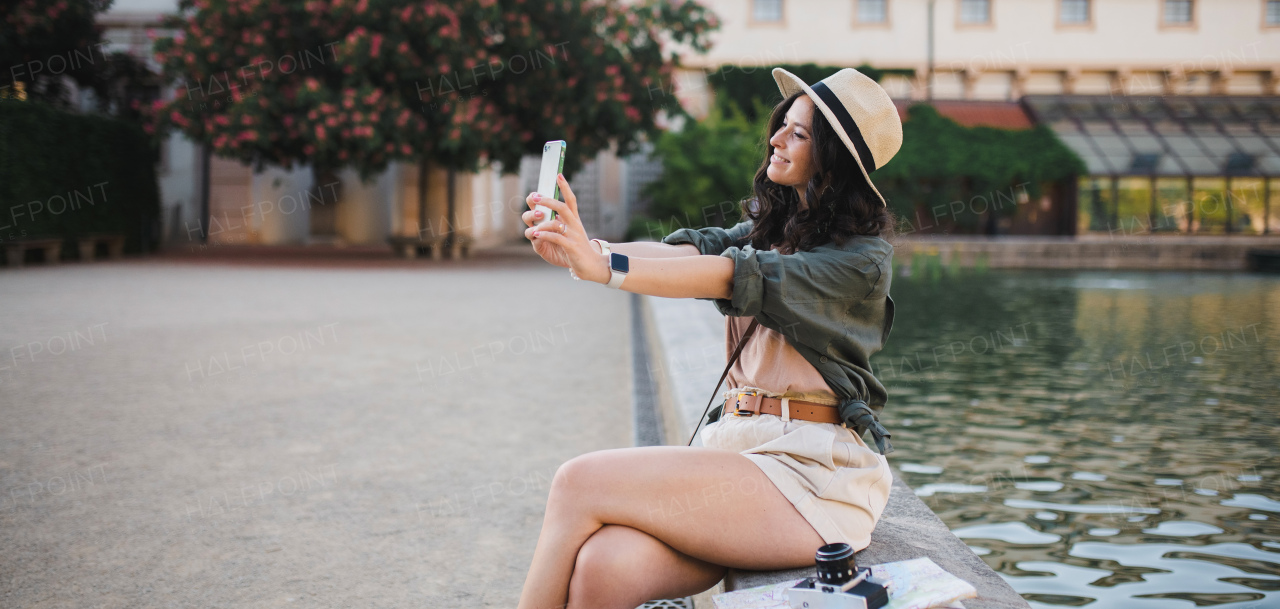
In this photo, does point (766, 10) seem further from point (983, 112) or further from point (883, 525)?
point (883, 525)

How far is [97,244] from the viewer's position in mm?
20328

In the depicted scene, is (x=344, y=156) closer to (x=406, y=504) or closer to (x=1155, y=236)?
(x=406, y=504)

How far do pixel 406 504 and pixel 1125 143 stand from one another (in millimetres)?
32276

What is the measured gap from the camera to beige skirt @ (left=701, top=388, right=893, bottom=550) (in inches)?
91.4

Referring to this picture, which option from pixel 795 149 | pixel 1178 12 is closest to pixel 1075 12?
pixel 1178 12

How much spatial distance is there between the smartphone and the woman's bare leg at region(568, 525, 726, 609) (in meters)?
0.74

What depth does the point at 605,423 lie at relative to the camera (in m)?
5.84

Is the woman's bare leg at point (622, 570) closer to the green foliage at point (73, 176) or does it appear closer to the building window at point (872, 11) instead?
the green foliage at point (73, 176)

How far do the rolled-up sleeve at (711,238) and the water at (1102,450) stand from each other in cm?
185

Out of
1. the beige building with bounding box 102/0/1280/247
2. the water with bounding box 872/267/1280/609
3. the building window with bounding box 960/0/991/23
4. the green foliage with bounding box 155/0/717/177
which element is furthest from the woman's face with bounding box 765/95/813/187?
the building window with bounding box 960/0/991/23

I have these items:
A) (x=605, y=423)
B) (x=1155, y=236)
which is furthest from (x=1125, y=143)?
(x=605, y=423)

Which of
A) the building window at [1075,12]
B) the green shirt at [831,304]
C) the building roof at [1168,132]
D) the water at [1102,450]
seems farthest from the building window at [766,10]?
the green shirt at [831,304]

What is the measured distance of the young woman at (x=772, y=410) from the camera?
2.22m

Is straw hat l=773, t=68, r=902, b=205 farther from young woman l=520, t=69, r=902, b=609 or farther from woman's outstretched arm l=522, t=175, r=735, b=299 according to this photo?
woman's outstretched arm l=522, t=175, r=735, b=299
